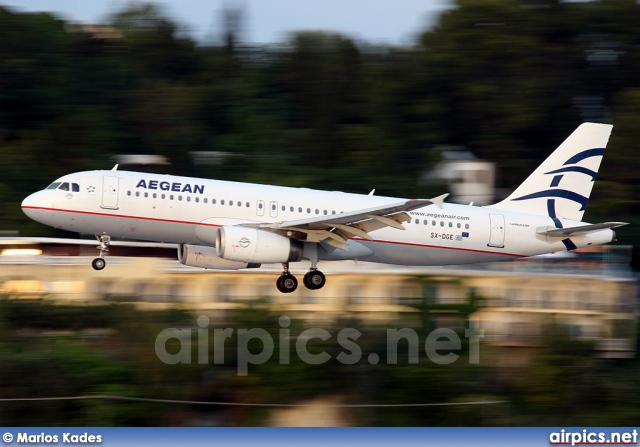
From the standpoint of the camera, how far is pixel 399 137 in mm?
69438

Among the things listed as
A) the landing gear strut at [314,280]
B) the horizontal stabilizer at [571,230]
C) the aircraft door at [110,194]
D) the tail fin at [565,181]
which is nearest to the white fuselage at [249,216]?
the aircraft door at [110,194]

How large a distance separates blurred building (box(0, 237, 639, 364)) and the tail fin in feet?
16.1

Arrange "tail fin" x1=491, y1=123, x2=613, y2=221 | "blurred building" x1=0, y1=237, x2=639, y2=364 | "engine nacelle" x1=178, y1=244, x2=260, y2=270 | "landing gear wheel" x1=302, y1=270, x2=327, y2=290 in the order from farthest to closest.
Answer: "blurred building" x1=0, y1=237, x2=639, y2=364, "tail fin" x1=491, y1=123, x2=613, y2=221, "engine nacelle" x1=178, y1=244, x2=260, y2=270, "landing gear wheel" x1=302, y1=270, x2=327, y2=290

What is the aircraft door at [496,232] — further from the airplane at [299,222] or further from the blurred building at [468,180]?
the blurred building at [468,180]

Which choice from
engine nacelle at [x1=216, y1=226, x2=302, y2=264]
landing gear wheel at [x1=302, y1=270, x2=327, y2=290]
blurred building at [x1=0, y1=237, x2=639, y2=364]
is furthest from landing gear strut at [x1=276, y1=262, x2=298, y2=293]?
blurred building at [x1=0, y1=237, x2=639, y2=364]

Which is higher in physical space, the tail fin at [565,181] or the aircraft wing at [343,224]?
the tail fin at [565,181]

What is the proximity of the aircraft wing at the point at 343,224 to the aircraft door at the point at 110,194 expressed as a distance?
4.23 m

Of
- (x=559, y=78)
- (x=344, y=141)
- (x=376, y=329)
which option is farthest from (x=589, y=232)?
(x=559, y=78)

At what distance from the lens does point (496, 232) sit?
36.0m

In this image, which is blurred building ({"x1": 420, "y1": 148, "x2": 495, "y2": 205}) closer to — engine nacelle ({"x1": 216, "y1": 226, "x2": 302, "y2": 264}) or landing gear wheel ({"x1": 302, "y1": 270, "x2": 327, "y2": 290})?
landing gear wheel ({"x1": 302, "y1": 270, "x2": 327, "y2": 290})

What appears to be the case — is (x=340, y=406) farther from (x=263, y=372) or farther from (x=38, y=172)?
(x=38, y=172)

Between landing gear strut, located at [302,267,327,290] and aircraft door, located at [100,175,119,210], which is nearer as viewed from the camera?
aircraft door, located at [100,175,119,210]

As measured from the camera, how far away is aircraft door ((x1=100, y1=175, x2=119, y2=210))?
109 feet

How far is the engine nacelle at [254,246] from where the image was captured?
32.6 metres
